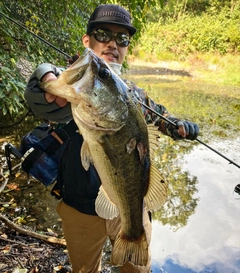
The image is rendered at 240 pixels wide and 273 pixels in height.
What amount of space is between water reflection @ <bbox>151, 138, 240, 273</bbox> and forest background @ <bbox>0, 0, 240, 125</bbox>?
273 cm

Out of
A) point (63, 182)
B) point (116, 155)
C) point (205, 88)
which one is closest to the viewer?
point (116, 155)

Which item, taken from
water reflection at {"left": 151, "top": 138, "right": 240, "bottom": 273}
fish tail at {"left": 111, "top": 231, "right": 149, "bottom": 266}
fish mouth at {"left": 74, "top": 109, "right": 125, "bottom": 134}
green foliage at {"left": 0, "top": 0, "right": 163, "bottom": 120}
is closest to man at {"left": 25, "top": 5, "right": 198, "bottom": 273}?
fish tail at {"left": 111, "top": 231, "right": 149, "bottom": 266}

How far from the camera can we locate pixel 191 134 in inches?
91.0

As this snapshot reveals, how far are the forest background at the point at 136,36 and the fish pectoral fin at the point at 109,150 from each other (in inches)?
97.4

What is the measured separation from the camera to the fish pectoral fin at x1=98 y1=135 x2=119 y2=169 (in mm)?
1391

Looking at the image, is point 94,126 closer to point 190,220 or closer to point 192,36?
point 190,220

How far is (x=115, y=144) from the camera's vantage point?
1.43m

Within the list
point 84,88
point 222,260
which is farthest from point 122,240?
point 222,260

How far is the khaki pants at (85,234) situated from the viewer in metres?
2.08

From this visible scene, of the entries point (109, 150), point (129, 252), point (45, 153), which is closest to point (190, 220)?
point (129, 252)

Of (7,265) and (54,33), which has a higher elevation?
(54,33)

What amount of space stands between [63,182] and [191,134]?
1.09 meters

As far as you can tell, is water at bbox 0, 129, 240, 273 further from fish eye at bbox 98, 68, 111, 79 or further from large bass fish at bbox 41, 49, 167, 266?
fish eye at bbox 98, 68, 111, 79

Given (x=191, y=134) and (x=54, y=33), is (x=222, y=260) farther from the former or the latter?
(x=54, y=33)
